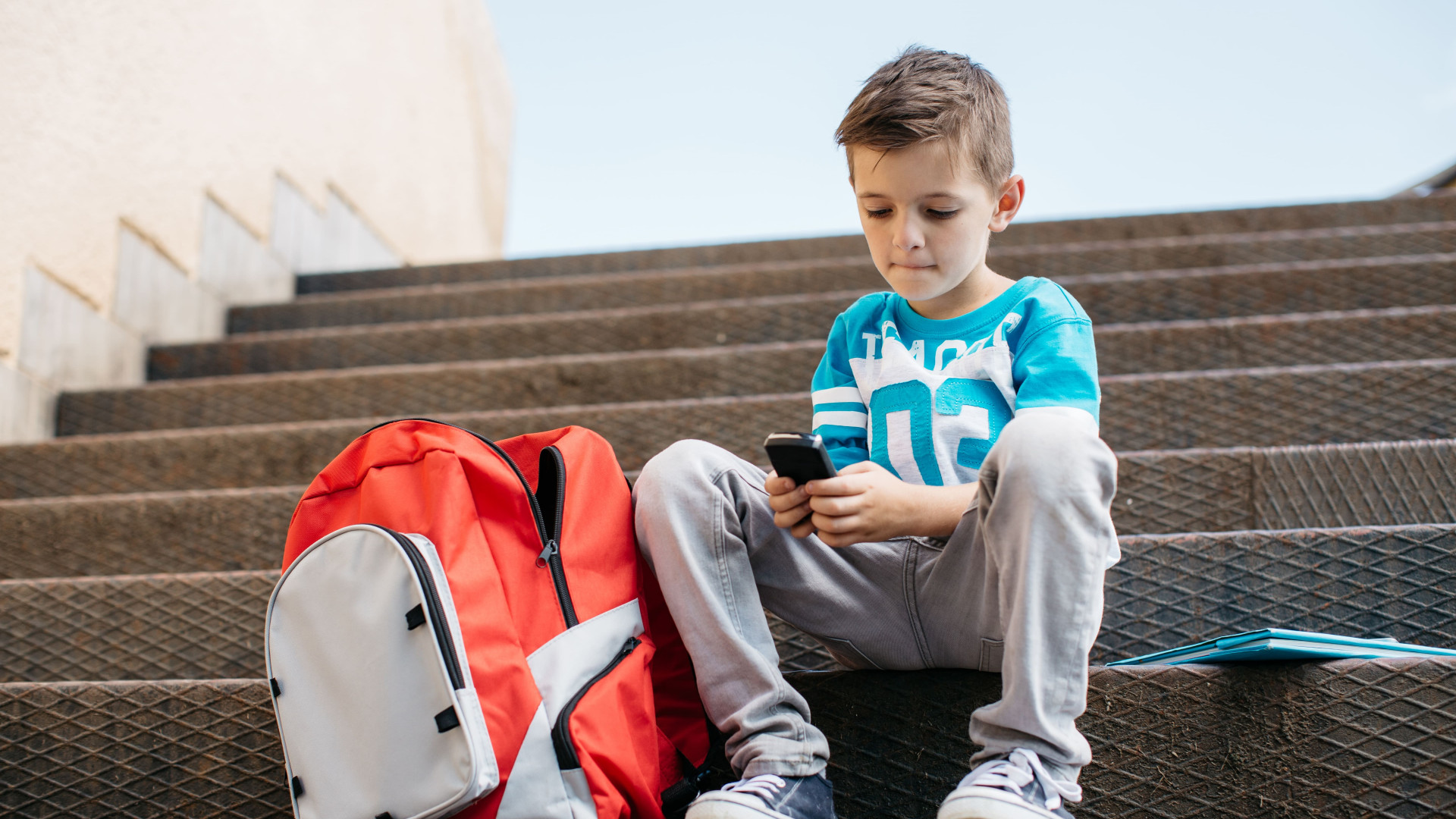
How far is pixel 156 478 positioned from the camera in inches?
79.7

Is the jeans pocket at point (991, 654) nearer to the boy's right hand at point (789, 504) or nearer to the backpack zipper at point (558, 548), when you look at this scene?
the boy's right hand at point (789, 504)

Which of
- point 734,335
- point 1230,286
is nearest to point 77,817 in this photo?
point 734,335

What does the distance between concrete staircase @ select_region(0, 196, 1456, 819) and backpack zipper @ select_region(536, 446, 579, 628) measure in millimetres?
308

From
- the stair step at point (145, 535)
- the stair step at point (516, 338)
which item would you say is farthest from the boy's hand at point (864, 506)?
the stair step at point (516, 338)

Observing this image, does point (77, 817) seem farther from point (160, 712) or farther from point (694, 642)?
point (694, 642)

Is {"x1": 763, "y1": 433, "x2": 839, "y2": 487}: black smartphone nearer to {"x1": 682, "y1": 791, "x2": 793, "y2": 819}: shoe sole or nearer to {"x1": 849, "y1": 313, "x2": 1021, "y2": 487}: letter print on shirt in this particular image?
{"x1": 849, "y1": 313, "x2": 1021, "y2": 487}: letter print on shirt

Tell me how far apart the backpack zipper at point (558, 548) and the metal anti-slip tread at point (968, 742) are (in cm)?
31

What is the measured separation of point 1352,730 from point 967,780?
421 mm

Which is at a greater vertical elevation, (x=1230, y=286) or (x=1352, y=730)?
(x=1230, y=286)

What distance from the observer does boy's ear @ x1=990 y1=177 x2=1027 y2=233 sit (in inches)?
47.4

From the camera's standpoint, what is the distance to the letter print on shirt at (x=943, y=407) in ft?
3.78

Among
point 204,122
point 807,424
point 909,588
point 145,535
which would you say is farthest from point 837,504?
point 204,122

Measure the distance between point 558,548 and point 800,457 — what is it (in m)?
0.28

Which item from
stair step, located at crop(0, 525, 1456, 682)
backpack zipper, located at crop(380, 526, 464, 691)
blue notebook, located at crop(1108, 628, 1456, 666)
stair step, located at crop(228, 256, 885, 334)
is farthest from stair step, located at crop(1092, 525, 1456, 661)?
stair step, located at crop(228, 256, 885, 334)
